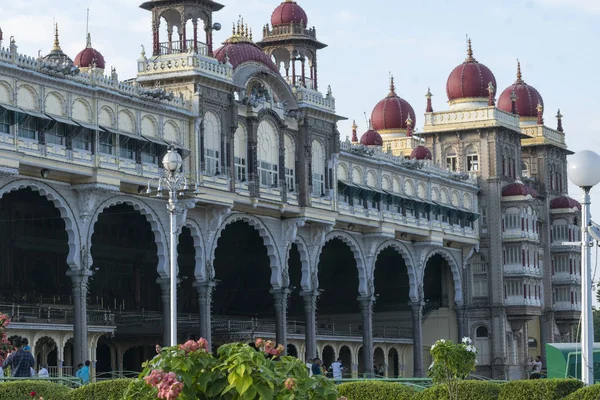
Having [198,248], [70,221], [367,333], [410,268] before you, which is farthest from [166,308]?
[410,268]

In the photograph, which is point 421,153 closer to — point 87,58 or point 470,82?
point 470,82

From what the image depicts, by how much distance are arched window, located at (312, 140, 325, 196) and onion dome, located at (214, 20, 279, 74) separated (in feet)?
15.3

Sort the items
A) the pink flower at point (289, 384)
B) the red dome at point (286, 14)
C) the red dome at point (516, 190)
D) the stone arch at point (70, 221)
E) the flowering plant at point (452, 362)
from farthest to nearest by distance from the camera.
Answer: the red dome at point (516, 190) → the red dome at point (286, 14) → the stone arch at point (70, 221) → the flowering plant at point (452, 362) → the pink flower at point (289, 384)

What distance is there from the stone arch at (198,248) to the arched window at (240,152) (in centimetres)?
293

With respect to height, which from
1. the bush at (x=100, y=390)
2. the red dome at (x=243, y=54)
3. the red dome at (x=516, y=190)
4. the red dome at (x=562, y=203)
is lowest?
the bush at (x=100, y=390)

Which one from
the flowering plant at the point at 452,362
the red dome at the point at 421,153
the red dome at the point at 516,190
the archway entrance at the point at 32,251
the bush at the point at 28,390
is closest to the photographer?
the bush at the point at 28,390

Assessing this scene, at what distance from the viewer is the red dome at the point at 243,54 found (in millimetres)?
60094

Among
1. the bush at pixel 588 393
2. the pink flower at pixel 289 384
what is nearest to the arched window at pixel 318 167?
the bush at pixel 588 393

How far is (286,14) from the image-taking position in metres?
66.2

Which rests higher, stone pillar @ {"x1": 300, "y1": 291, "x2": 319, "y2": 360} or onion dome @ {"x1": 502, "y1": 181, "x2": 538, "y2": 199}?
onion dome @ {"x1": 502, "y1": 181, "x2": 538, "y2": 199}

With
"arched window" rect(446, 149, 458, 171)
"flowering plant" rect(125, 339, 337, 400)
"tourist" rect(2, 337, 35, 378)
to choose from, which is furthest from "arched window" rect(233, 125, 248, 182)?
"flowering plant" rect(125, 339, 337, 400)

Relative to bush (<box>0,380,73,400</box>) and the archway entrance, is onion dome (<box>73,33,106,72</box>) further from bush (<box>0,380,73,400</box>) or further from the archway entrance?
bush (<box>0,380,73,400</box>)

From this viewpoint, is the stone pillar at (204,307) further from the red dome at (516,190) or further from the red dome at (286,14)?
the red dome at (516,190)

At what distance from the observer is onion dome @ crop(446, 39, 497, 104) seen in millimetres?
85062
